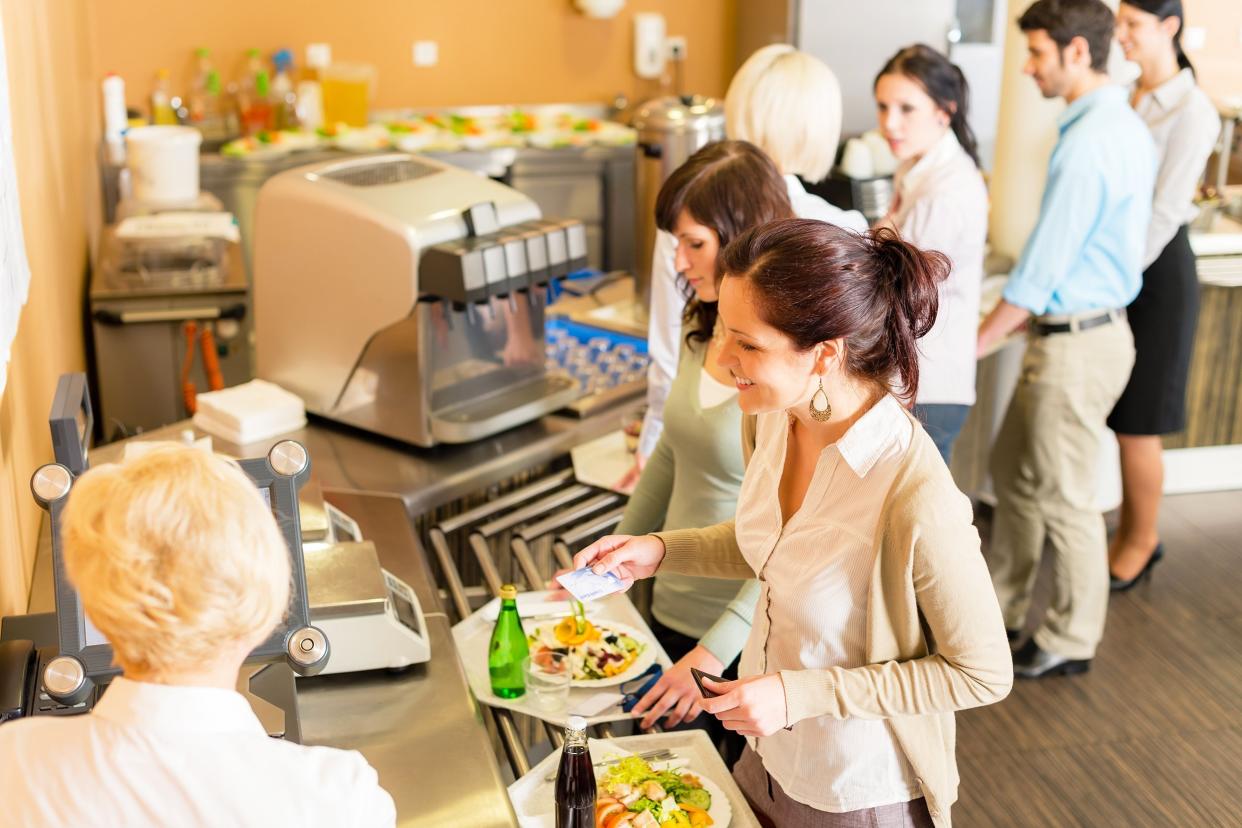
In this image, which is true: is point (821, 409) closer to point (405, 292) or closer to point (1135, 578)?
point (405, 292)

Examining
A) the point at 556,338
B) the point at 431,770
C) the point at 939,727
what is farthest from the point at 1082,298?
the point at 431,770

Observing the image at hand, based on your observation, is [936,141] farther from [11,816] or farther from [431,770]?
[11,816]

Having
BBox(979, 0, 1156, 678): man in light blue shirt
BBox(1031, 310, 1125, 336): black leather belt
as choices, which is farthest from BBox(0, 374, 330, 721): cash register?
BBox(1031, 310, 1125, 336): black leather belt

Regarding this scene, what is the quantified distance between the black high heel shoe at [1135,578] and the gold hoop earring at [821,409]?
2954 mm

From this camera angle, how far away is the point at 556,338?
3652mm

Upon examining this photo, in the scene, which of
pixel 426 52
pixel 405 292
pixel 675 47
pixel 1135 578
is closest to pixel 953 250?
pixel 405 292

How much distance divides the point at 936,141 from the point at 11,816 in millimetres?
2706

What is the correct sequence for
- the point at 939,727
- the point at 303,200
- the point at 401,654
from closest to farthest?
the point at 939,727, the point at 401,654, the point at 303,200

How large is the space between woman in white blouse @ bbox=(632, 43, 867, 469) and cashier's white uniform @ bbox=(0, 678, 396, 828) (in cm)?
176

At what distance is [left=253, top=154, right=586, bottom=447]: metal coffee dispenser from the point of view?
2576mm

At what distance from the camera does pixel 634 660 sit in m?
2.14

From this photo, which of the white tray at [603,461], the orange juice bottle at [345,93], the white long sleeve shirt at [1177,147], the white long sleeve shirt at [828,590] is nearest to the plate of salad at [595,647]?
the white long sleeve shirt at [828,590]

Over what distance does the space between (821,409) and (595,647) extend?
0.75 meters

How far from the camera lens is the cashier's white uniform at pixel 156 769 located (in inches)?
39.6
